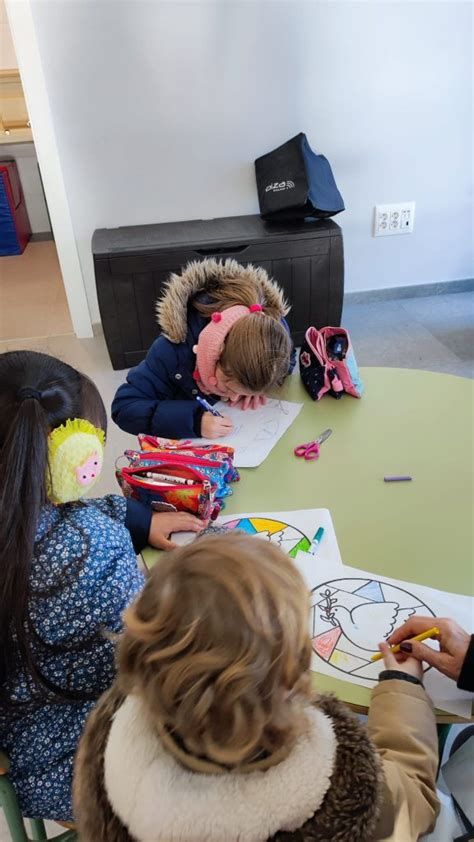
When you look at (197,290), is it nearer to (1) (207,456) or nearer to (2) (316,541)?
(1) (207,456)

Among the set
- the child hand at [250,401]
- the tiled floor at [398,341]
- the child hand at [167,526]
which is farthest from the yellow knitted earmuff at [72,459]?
the tiled floor at [398,341]

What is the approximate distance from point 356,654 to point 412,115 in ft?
9.34

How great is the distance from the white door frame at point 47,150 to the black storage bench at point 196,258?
189mm

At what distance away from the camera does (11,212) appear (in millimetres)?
4562

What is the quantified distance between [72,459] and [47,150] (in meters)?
2.38

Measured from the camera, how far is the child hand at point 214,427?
1329mm

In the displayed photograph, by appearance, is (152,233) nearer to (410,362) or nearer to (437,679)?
(410,362)

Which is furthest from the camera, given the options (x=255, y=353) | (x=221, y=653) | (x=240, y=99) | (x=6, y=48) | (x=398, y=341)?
(x=6, y=48)

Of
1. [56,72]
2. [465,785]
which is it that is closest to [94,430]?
[465,785]

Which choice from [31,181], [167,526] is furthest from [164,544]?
[31,181]

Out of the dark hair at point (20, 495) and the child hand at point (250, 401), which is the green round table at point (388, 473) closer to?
the child hand at point (250, 401)

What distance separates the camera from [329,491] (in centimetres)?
115

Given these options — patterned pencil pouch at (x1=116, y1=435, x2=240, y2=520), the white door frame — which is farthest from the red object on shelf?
patterned pencil pouch at (x1=116, y1=435, x2=240, y2=520)

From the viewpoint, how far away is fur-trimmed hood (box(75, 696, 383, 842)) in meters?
0.54
